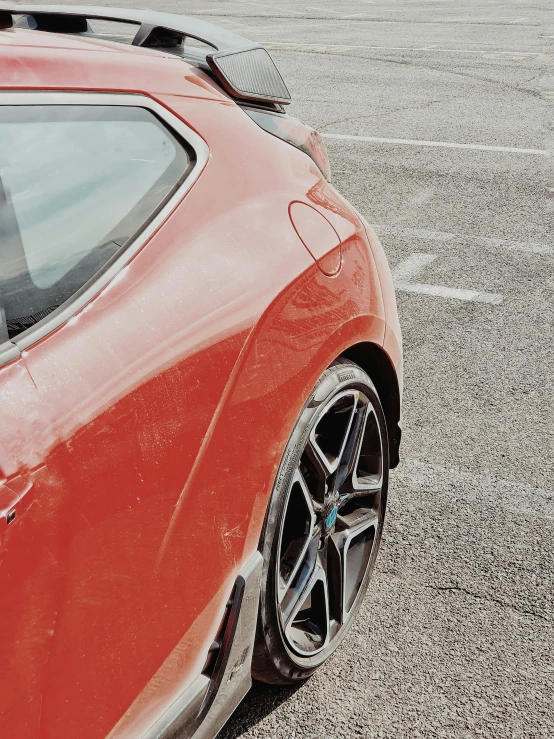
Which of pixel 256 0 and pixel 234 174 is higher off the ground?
pixel 234 174

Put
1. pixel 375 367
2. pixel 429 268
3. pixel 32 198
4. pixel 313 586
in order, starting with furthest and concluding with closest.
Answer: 1. pixel 429 268
2. pixel 375 367
3. pixel 313 586
4. pixel 32 198

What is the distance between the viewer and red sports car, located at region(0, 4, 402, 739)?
1.55 meters

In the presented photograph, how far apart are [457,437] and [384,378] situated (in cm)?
110

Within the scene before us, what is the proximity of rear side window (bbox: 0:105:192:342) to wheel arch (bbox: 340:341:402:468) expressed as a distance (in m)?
0.90

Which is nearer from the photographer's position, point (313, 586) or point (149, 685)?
point (149, 685)

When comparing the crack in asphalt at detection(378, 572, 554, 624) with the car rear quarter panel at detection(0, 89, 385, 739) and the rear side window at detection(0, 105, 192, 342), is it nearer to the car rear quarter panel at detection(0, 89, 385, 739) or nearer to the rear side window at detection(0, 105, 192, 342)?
the car rear quarter panel at detection(0, 89, 385, 739)

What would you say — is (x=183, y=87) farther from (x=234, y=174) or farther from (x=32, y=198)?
(x=32, y=198)

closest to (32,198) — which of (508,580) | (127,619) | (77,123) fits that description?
(77,123)

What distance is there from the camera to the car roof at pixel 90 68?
6.02 feet

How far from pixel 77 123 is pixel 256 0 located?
2472cm

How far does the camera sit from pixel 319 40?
16.2 metres

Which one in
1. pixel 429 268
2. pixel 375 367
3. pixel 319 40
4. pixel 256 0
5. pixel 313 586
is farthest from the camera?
pixel 256 0

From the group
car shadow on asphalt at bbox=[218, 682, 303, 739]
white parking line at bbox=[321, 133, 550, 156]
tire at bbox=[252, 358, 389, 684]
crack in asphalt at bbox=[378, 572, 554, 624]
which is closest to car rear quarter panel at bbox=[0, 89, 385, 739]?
tire at bbox=[252, 358, 389, 684]

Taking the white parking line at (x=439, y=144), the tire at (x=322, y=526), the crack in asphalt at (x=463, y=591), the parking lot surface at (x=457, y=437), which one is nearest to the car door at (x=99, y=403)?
the tire at (x=322, y=526)
